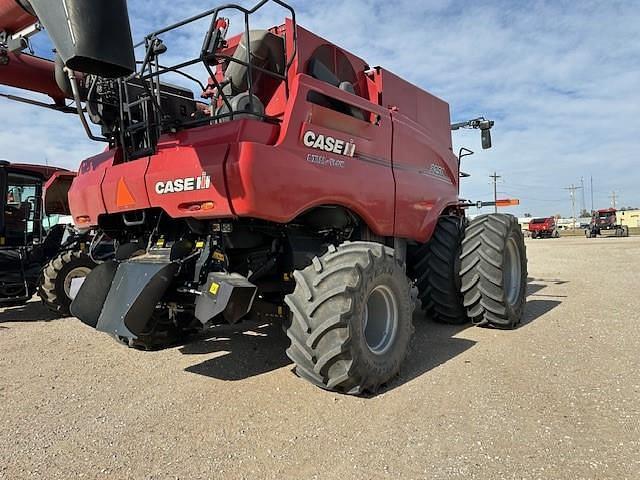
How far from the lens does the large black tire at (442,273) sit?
6262 millimetres

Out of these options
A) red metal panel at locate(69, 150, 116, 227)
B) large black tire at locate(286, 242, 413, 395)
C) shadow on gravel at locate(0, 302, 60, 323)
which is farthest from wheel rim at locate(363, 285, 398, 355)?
shadow on gravel at locate(0, 302, 60, 323)

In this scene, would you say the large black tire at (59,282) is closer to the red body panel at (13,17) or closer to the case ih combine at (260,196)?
the case ih combine at (260,196)

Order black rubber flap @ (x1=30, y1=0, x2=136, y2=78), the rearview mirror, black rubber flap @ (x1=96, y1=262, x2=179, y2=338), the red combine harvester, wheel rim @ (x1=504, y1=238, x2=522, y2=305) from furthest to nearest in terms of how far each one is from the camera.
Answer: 1. the red combine harvester
2. the rearview mirror
3. wheel rim @ (x1=504, y1=238, x2=522, y2=305)
4. black rubber flap @ (x1=96, y1=262, x2=179, y2=338)
5. black rubber flap @ (x1=30, y1=0, x2=136, y2=78)

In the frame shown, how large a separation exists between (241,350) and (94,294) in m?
1.62

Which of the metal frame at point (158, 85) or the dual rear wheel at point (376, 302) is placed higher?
the metal frame at point (158, 85)

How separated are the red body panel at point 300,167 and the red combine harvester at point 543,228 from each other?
46.6m

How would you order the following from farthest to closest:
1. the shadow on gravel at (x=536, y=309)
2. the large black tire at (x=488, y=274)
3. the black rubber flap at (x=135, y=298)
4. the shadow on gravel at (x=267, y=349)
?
the shadow on gravel at (x=536, y=309) → the large black tire at (x=488, y=274) → the shadow on gravel at (x=267, y=349) → the black rubber flap at (x=135, y=298)

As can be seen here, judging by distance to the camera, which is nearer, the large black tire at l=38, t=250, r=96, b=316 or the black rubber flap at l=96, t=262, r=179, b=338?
the black rubber flap at l=96, t=262, r=179, b=338

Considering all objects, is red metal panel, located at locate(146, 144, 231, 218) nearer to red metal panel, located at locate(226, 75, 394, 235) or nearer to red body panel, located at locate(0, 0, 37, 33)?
red metal panel, located at locate(226, 75, 394, 235)

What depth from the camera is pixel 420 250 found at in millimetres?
6543

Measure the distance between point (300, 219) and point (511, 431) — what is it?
2459 mm

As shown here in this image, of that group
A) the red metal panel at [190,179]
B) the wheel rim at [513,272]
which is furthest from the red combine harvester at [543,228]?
the red metal panel at [190,179]

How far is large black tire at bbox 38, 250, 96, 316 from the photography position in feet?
25.8

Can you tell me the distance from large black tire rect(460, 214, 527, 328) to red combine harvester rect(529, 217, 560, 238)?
1815 inches
